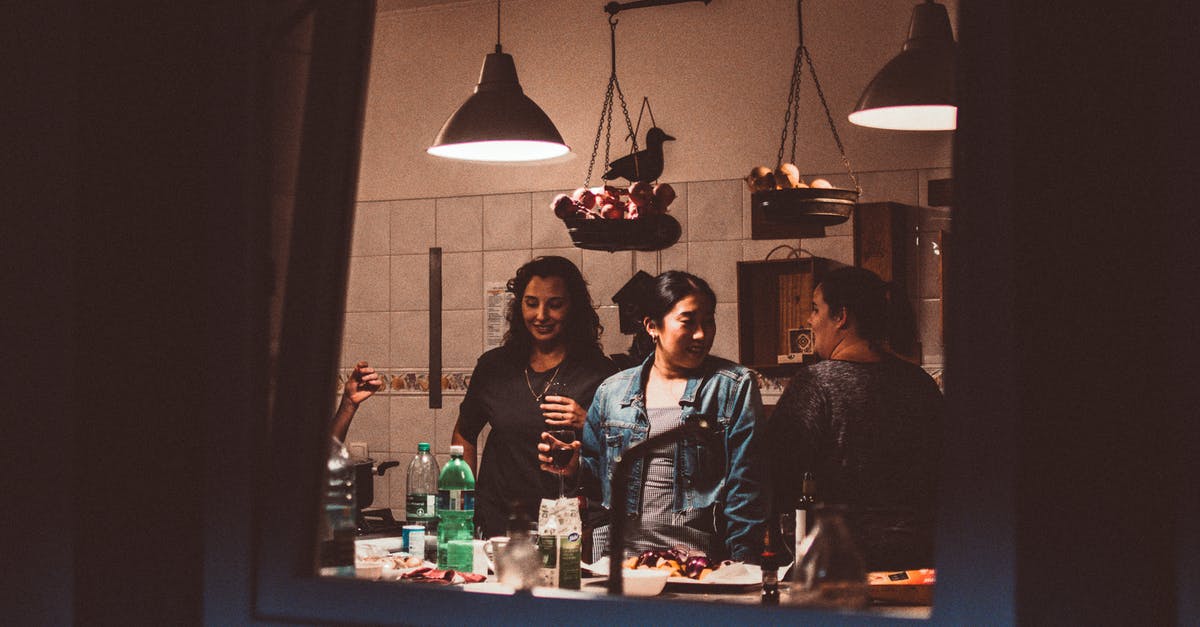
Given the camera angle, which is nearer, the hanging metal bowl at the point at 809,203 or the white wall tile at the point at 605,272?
the hanging metal bowl at the point at 809,203

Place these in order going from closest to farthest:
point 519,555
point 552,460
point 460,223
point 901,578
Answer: point 519,555 → point 901,578 → point 552,460 → point 460,223

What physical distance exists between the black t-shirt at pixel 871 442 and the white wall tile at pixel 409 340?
2.29 metres

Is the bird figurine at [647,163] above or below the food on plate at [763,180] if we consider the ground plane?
above

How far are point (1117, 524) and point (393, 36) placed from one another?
14.8ft

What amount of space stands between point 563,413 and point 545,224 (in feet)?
4.28

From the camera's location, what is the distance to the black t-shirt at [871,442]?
277 cm

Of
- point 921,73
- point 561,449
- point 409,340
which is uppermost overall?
point 921,73

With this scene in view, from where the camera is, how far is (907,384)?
293 cm

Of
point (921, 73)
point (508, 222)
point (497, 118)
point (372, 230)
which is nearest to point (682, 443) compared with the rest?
point (497, 118)

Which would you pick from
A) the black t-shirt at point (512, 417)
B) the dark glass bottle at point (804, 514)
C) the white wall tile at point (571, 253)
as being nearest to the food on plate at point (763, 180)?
the dark glass bottle at point (804, 514)

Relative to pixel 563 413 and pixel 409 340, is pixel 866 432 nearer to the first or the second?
pixel 563 413

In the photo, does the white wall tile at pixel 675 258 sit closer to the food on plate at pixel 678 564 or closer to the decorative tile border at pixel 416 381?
the decorative tile border at pixel 416 381

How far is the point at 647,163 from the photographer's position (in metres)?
4.56

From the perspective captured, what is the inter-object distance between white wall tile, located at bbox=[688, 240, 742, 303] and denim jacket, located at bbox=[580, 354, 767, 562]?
1096 mm
